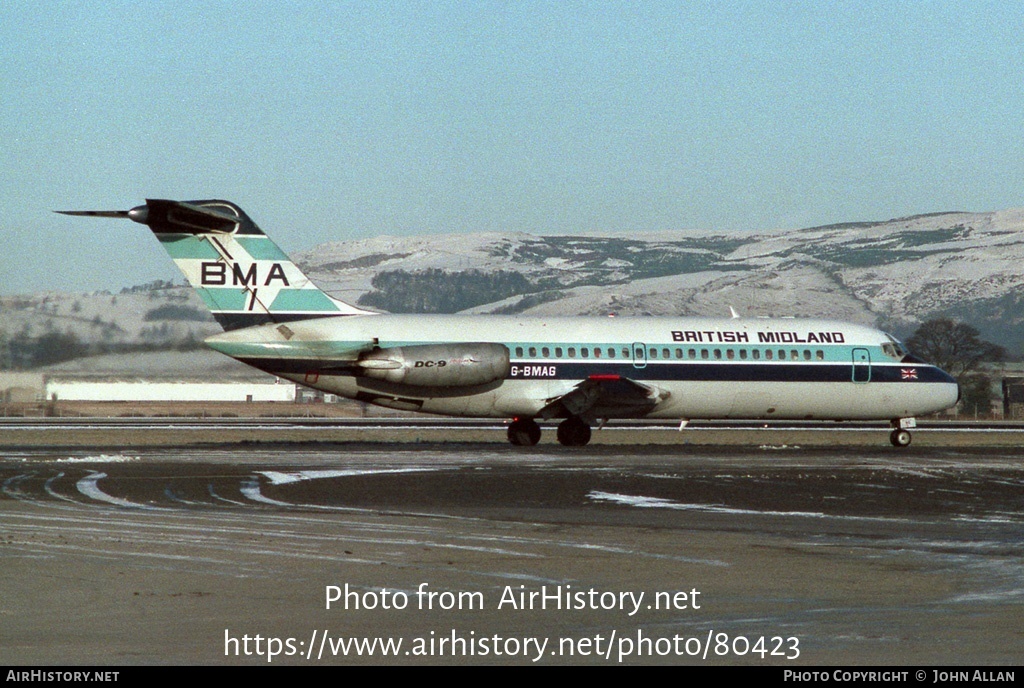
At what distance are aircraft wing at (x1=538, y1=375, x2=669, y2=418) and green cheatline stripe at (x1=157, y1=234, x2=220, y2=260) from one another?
949 centimetres

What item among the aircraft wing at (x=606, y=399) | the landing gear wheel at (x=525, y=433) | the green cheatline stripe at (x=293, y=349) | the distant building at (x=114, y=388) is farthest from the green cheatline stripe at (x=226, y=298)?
the distant building at (x=114, y=388)

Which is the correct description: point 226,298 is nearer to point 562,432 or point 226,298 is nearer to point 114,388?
point 562,432

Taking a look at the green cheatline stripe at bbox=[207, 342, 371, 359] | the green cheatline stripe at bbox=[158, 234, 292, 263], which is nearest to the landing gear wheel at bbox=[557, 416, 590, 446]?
the green cheatline stripe at bbox=[207, 342, 371, 359]

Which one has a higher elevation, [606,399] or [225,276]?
[225,276]

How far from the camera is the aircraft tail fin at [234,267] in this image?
31578mm

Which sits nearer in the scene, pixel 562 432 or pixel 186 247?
pixel 186 247

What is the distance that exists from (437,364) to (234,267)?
5.61 meters

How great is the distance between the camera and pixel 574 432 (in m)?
34.8

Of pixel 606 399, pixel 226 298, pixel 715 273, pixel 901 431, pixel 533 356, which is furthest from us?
pixel 715 273

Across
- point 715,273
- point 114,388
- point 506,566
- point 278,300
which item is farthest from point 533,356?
point 715,273

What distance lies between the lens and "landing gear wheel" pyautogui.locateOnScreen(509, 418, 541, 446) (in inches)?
1371

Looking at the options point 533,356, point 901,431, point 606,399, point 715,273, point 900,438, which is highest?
point 715,273

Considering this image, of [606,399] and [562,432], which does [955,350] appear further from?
[606,399]

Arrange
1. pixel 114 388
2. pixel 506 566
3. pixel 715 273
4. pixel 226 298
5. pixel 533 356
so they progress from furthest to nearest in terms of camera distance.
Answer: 1. pixel 715 273
2. pixel 114 388
3. pixel 533 356
4. pixel 226 298
5. pixel 506 566
